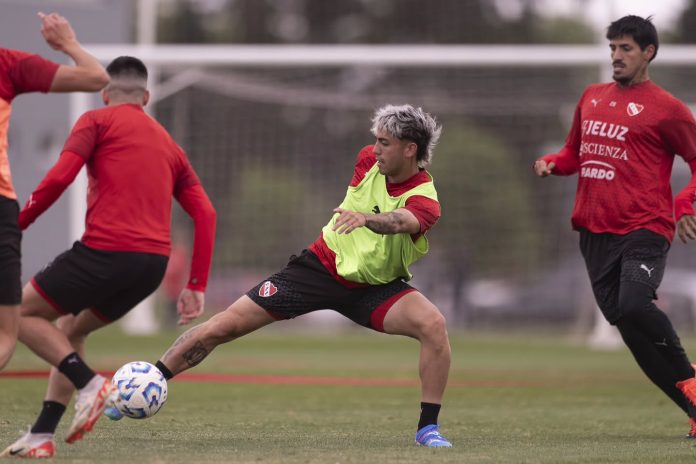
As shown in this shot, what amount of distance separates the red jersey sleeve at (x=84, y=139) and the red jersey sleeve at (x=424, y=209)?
1.77 meters

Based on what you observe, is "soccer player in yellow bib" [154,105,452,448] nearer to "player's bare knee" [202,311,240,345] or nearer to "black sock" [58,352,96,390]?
"player's bare knee" [202,311,240,345]

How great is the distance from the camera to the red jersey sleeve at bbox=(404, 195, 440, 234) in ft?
22.7

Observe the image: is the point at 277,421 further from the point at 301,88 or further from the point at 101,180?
the point at 301,88

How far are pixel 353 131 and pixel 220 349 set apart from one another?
17.6ft

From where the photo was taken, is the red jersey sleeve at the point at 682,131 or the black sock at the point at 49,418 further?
the red jersey sleeve at the point at 682,131

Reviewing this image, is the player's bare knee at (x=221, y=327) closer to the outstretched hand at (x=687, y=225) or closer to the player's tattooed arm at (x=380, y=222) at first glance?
the player's tattooed arm at (x=380, y=222)

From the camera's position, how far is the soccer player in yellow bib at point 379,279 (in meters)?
7.12

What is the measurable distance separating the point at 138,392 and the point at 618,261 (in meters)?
3.16

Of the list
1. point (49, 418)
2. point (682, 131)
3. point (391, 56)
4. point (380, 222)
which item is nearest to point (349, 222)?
point (380, 222)

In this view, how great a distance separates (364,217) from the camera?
648cm

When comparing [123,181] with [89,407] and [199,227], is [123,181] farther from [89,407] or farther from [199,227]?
[89,407]

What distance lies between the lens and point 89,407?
5.99 m

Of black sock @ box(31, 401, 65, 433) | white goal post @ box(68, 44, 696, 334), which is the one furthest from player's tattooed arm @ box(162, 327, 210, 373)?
white goal post @ box(68, 44, 696, 334)

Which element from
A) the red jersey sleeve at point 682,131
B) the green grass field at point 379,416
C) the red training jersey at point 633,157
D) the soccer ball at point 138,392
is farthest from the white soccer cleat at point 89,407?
the red jersey sleeve at point 682,131
